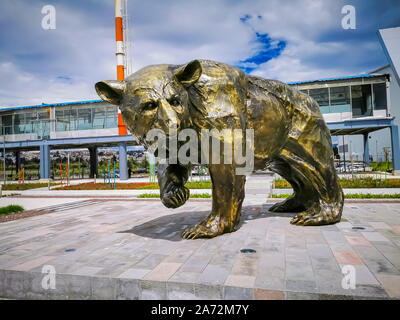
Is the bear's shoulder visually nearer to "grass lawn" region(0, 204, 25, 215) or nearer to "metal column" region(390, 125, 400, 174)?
"grass lawn" region(0, 204, 25, 215)

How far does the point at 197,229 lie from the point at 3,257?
2.46m

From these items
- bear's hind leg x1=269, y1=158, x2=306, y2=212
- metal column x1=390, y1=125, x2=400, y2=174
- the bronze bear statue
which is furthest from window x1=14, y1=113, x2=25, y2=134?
metal column x1=390, y1=125, x2=400, y2=174

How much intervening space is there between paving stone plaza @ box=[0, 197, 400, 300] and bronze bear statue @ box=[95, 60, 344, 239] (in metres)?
0.49

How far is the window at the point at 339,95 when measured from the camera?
73.2 feet

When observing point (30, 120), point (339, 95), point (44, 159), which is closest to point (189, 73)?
point (339, 95)

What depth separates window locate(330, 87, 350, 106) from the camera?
73.2ft

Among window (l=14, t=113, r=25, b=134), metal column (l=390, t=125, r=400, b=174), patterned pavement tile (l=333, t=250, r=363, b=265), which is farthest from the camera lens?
window (l=14, t=113, r=25, b=134)

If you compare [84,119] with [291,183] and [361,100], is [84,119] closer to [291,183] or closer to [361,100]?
[361,100]

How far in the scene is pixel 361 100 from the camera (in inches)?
895

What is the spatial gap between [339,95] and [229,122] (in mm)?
21916

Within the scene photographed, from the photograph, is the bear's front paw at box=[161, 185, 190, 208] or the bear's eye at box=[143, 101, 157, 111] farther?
the bear's front paw at box=[161, 185, 190, 208]

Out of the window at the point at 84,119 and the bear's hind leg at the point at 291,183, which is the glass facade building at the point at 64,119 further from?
the bear's hind leg at the point at 291,183
